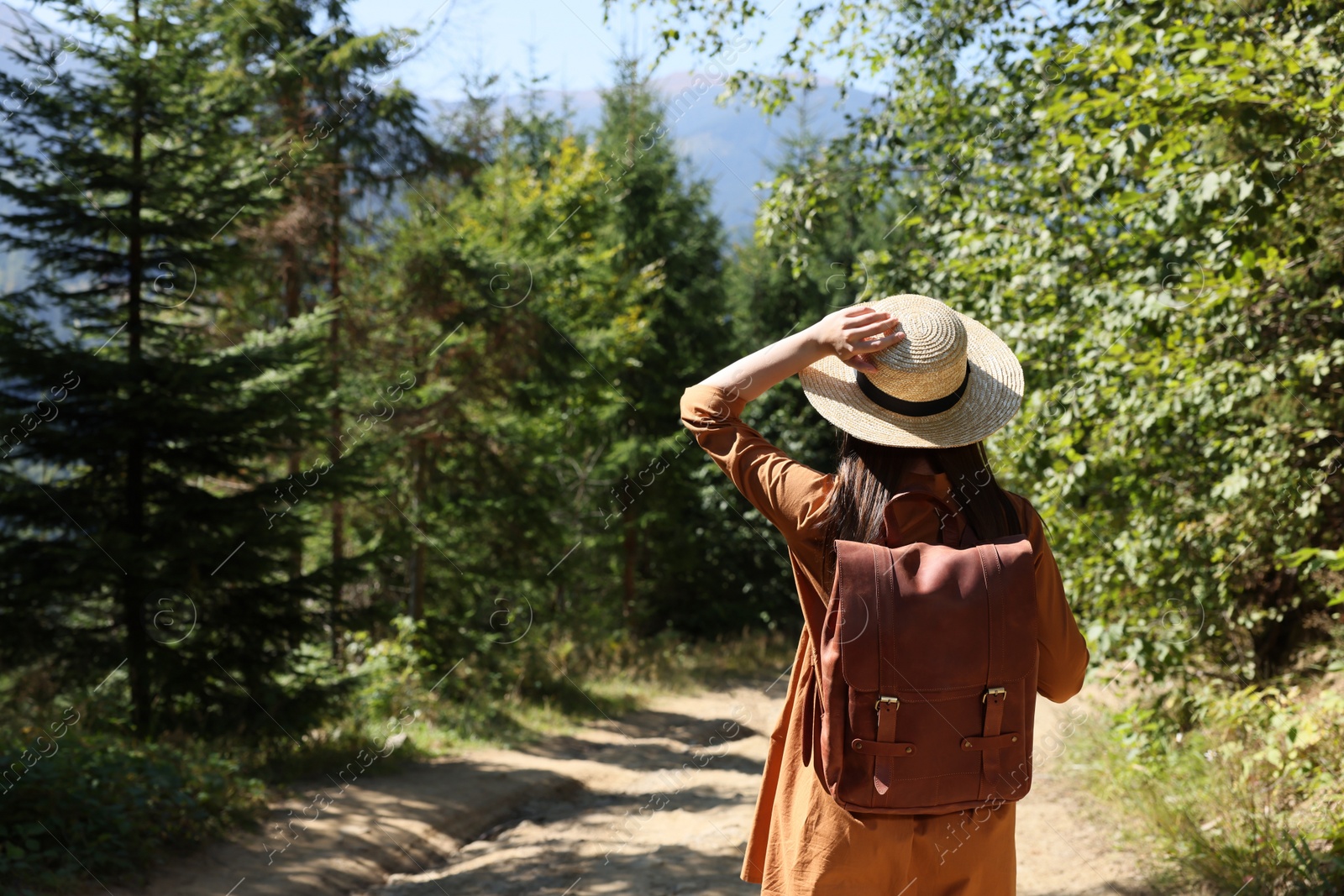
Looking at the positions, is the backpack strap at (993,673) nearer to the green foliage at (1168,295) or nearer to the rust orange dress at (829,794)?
the rust orange dress at (829,794)

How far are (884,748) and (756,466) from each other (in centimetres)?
67

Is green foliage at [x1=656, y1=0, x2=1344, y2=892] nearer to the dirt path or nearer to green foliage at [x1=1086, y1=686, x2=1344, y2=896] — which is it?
green foliage at [x1=1086, y1=686, x2=1344, y2=896]

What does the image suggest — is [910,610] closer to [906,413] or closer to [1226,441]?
[906,413]

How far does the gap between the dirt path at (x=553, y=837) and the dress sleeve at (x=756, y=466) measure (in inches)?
162

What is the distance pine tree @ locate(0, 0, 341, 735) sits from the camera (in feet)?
23.1

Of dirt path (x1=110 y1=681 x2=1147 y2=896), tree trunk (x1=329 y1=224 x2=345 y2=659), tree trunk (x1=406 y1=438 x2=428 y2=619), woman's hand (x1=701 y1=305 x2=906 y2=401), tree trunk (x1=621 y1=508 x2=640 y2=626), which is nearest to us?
woman's hand (x1=701 y1=305 x2=906 y2=401)

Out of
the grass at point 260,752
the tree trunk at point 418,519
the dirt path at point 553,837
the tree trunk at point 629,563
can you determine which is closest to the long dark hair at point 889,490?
the dirt path at point 553,837

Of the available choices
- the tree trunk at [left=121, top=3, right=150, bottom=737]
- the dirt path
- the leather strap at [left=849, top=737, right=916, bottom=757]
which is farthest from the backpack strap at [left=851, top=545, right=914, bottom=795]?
the tree trunk at [left=121, top=3, right=150, bottom=737]

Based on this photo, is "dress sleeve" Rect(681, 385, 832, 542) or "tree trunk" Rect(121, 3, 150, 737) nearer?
"dress sleeve" Rect(681, 385, 832, 542)

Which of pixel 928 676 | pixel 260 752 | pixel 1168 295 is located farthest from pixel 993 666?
pixel 260 752

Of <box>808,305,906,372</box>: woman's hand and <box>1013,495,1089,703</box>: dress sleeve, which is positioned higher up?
<box>808,305,906,372</box>: woman's hand

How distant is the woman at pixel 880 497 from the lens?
214cm

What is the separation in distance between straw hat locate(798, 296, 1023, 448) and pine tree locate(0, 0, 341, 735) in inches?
250

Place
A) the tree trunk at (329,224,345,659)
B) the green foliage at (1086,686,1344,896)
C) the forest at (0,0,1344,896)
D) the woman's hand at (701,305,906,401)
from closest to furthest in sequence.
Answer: the woman's hand at (701,305,906,401) → the green foliage at (1086,686,1344,896) → the forest at (0,0,1344,896) → the tree trunk at (329,224,345,659)
